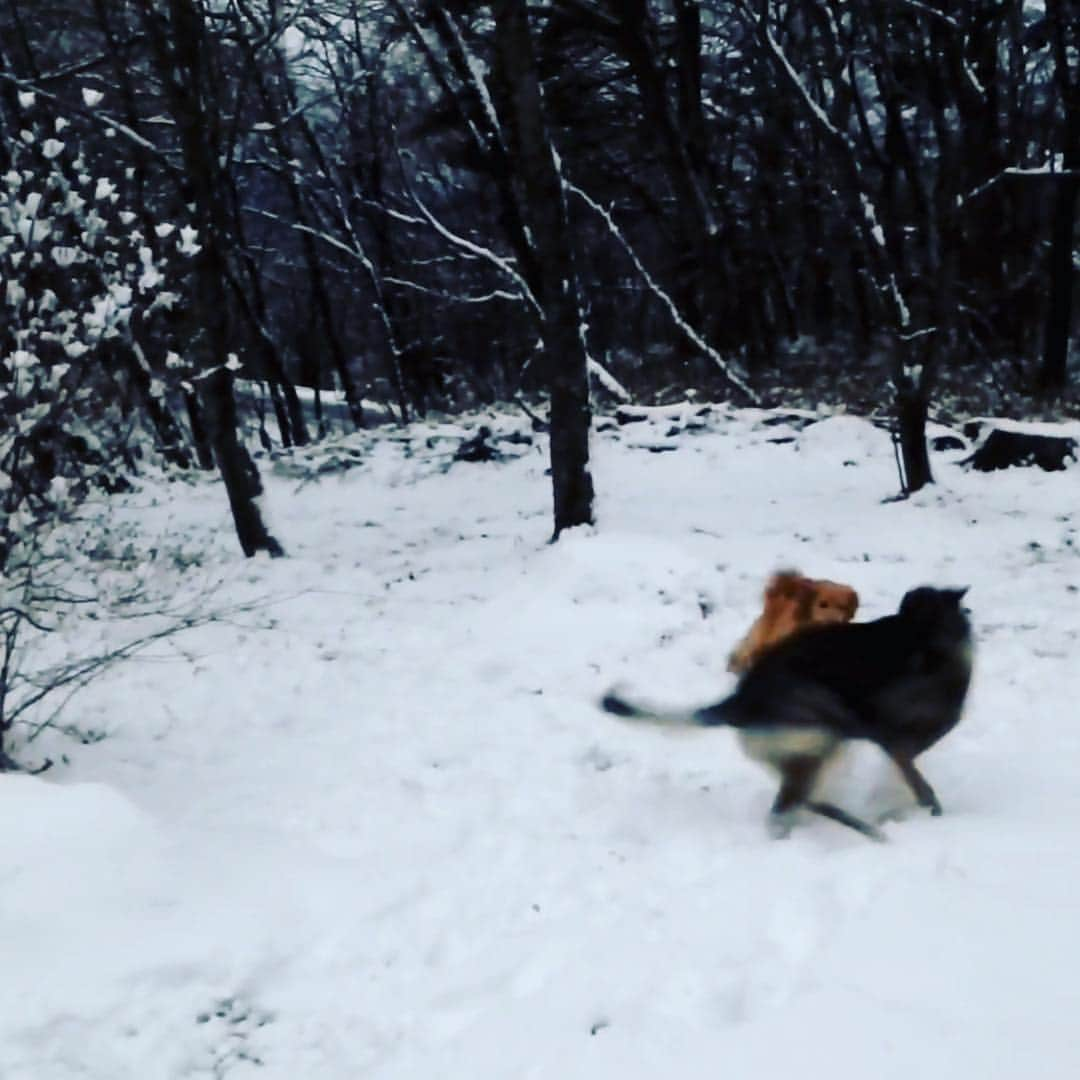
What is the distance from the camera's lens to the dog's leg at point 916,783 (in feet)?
14.6

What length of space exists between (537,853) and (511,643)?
326 centimetres

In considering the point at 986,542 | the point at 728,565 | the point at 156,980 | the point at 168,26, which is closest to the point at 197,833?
the point at 156,980

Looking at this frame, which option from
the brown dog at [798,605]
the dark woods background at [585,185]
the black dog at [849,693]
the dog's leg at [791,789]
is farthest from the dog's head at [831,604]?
the dark woods background at [585,185]

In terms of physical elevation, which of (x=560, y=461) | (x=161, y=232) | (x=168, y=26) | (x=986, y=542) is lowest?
(x=986, y=542)

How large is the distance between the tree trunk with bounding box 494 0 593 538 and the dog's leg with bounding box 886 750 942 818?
5.69m

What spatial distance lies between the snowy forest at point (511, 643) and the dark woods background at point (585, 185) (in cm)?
12

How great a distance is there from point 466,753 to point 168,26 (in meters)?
8.01

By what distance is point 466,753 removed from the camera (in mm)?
5918

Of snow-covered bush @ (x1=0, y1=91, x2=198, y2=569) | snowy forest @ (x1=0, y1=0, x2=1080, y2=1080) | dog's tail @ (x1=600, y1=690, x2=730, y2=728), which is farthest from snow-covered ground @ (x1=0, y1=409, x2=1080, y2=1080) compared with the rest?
snow-covered bush @ (x1=0, y1=91, x2=198, y2=569)

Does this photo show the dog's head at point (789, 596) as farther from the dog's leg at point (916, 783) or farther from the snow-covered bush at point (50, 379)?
the snow-covered bush at point (50, 379)

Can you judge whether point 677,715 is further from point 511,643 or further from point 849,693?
point 511,643

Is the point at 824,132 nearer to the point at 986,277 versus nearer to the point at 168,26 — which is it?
the point at 168,26

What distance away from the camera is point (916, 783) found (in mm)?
4496

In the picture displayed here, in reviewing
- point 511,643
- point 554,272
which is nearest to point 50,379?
point 511,643
